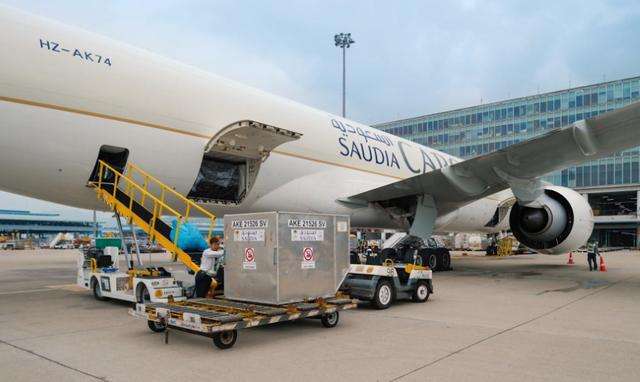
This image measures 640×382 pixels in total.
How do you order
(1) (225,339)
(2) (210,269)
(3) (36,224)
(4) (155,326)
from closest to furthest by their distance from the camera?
(1) (225,339) < (4) (155,326) < (2) (210,269) < (3) (36,224)

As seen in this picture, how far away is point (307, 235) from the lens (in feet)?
25.1

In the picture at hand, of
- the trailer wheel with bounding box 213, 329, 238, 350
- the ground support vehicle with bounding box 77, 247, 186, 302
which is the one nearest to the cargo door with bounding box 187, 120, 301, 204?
the ground support vehicle with bounding box 77, 247, 186, 302

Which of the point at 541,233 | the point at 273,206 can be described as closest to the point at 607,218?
the point at 541,233

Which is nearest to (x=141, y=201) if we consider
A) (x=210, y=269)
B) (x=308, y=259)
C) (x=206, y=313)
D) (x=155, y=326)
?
(x=210, y=269)

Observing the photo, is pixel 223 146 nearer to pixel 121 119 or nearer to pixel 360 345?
pixel 121 119

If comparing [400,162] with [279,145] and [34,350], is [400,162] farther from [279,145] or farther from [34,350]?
[34,350]

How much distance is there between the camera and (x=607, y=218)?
63844 mm

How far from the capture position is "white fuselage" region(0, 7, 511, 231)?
885 cm

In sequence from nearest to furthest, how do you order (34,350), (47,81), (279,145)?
(34,350) < (47,81) < (279,145)

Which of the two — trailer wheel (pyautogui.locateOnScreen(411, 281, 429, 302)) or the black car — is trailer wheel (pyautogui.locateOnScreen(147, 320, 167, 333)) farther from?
the black car

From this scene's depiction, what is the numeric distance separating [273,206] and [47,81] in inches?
241

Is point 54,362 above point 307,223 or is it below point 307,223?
below

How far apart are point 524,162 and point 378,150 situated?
16.3 ft

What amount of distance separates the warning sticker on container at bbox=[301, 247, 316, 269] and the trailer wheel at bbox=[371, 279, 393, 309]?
7.14 feet
